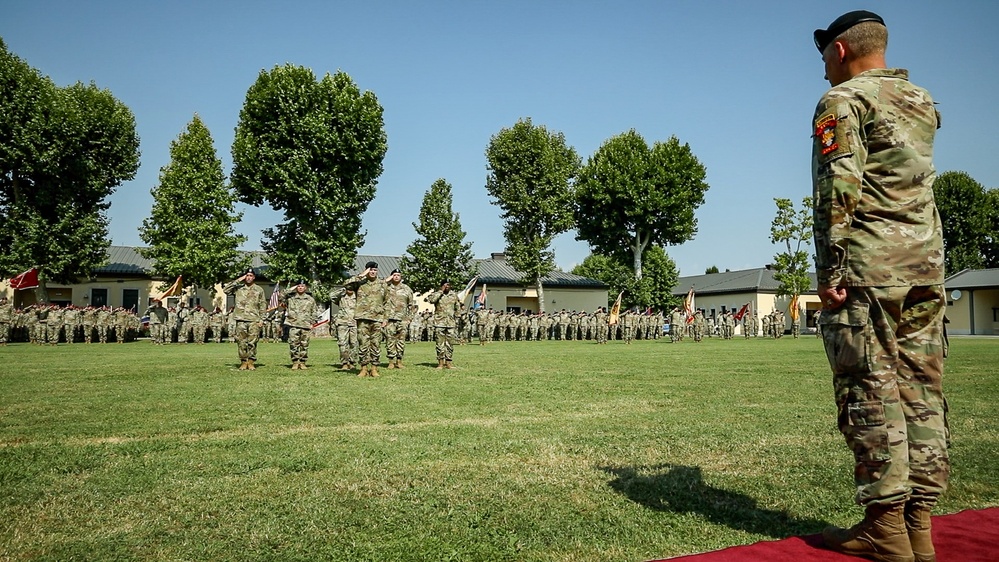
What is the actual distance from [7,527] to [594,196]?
2106 inches

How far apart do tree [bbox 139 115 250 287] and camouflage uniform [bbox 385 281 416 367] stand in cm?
2770

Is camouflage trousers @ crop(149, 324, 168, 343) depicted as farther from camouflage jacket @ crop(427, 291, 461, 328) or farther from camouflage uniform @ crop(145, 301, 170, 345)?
camouflage jacket @ crop(427, 291, 461, 328)

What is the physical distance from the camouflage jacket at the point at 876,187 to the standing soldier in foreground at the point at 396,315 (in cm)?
1218

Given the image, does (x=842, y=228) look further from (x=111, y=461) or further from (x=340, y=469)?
(x=111, y=461)

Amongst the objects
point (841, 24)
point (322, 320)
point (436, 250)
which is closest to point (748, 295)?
point (436, 250)

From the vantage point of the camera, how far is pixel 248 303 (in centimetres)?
1631

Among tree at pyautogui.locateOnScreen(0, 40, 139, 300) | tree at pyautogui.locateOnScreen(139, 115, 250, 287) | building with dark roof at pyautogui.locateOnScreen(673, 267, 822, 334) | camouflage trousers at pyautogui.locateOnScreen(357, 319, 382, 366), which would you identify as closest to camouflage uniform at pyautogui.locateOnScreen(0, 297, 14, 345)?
tree at pyautogui.locateOnScreen(0, 40, 139, 300)

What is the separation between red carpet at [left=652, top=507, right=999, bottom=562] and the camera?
10.2ft

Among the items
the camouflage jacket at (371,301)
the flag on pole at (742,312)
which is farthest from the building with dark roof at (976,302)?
the camouflage jacket at (371,301)

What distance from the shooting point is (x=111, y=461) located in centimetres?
562

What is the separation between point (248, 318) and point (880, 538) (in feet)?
50.1

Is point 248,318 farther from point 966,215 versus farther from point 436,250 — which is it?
point 966,215

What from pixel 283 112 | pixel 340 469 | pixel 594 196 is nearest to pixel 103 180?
pixel 283 112

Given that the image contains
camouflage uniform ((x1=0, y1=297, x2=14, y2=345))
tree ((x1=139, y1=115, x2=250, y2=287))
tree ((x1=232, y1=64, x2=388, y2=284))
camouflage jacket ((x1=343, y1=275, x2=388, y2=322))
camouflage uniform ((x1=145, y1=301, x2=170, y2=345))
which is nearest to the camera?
camouflage jacket ((x1=343, y1=275, x2=388, y2=322))
